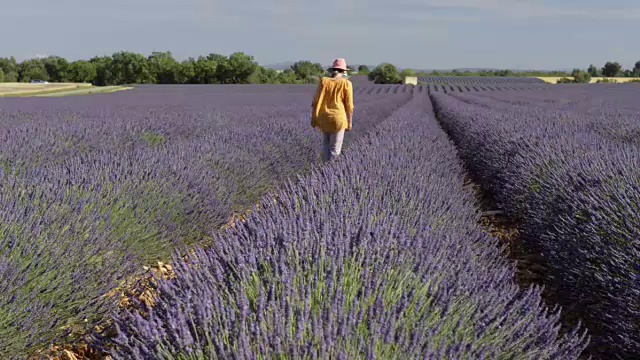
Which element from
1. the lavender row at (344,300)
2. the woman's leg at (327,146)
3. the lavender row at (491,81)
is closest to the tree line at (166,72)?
the lavender row at (491,81)

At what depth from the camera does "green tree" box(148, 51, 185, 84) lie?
49.8 m

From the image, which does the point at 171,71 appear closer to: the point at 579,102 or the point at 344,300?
the point at 579,102

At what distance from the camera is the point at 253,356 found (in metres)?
1.24

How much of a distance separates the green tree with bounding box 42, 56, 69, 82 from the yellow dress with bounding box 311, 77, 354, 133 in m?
63.9

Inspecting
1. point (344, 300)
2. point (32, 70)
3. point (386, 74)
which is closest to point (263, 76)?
point (386, 74)

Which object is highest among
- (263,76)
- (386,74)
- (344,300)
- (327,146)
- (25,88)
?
(386,74)

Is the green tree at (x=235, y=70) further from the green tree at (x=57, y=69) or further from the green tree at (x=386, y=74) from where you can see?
the green tree at (x=57, y=69)

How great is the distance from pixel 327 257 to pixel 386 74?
6477 cm

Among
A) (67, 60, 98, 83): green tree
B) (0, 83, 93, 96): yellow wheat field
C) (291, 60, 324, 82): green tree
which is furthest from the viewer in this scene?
(291, 60, 324, 82): green tree

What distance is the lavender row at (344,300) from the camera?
4.46 feet

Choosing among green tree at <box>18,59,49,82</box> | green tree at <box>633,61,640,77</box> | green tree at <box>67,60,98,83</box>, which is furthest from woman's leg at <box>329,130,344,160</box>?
green tree at <box>633,61,640,77</box>

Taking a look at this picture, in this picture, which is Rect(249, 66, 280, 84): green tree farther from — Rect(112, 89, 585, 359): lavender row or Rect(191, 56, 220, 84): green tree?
Rect(112, 89, 585, 359): lavender row

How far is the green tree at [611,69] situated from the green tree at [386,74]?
34.3 meters

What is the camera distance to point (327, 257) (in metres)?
1.91
